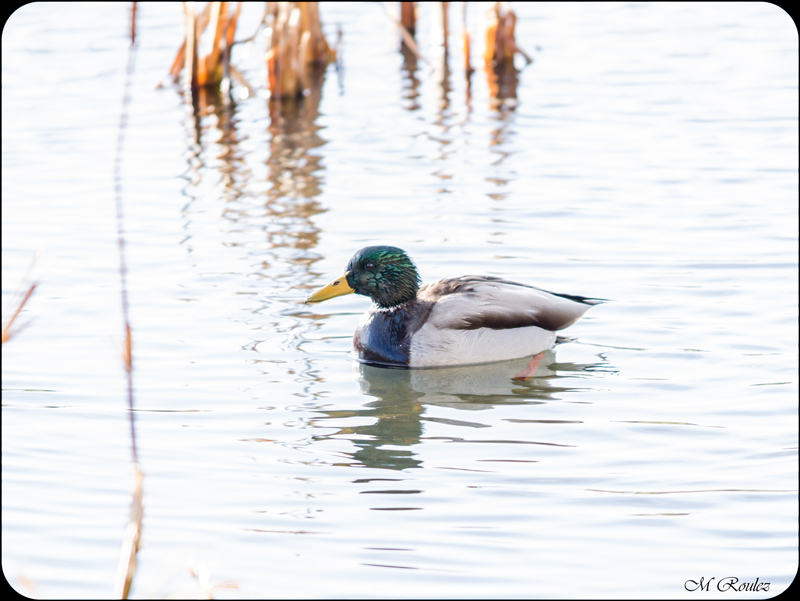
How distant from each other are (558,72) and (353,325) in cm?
816

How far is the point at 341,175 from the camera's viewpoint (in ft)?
36.3

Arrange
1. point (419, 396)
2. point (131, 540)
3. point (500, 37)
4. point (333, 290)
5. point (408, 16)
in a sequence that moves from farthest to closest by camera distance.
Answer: point (408, 16) < point (500, 37) < point (333, 290) < point (419, 396) < point (131, 540)

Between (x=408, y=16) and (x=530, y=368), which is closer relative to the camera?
(x=530, y=368)

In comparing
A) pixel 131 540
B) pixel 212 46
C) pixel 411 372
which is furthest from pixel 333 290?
pixel 212 46

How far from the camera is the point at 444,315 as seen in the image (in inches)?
271

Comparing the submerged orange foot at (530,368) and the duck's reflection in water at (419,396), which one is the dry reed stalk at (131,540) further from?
the submerged orange foot at (530,368)

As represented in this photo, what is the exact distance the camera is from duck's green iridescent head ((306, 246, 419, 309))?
707 centimetres

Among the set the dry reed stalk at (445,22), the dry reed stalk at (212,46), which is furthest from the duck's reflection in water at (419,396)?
the dry reed stalk at (445,22)

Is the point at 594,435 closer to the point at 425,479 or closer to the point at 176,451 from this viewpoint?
the point at 425,479

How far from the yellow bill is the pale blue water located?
36 cm

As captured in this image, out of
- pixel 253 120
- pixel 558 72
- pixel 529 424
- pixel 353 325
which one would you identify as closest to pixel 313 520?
pixel 529 424

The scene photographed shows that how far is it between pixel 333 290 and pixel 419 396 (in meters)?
1.07

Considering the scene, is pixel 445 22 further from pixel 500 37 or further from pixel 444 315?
pixel 444 315

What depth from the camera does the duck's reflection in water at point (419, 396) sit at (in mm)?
5820
